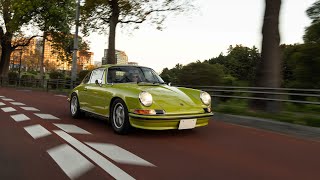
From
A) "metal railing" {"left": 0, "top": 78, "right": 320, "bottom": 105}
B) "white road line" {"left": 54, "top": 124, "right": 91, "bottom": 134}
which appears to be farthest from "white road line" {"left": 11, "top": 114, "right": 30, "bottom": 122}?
"metal railing" {"left": 0, "top": 78, "right": 320, "bottom": 105}

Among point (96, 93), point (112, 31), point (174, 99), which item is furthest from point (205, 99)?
point (112, 31)

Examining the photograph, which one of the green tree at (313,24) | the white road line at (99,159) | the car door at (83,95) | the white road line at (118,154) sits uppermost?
the green tree at (313,24)

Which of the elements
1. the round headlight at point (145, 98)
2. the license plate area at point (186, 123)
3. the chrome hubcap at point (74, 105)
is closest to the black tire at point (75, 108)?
the chrome hubcap at point (74, 105)

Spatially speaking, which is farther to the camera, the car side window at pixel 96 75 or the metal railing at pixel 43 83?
the metal railing at pixel 43 83

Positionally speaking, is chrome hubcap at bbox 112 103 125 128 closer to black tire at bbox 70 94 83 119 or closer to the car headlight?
the car headlight

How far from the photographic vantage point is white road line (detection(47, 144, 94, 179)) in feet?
14.4

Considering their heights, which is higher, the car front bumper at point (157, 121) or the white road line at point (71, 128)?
the car front bumper at point (157, 121)

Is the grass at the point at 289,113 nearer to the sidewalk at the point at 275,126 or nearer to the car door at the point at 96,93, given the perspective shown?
the sidewalk at the point at 275,126

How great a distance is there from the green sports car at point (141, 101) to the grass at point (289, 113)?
2.22 m

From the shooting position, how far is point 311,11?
1762 cm

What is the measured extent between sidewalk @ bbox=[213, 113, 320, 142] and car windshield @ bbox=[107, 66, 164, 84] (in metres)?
2.46

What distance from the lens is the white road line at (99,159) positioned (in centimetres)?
427

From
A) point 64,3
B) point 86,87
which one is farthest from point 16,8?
point 86,87

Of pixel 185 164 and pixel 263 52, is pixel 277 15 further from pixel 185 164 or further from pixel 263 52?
pixel 185 164
